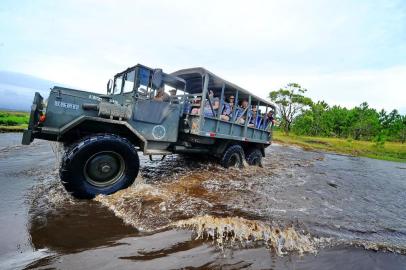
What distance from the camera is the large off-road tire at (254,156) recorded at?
9389 mm

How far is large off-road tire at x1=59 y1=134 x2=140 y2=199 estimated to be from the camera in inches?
170

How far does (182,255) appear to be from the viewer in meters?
2.90

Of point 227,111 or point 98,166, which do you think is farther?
point 227,111

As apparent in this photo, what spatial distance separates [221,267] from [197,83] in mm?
6822

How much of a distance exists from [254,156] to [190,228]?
6242mm

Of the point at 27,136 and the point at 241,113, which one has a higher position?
the point at 241,113

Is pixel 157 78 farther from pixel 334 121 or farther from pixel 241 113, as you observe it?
pixel 334 121

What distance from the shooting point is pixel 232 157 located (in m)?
8.43

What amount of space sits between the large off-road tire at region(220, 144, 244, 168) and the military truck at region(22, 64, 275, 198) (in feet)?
0.10

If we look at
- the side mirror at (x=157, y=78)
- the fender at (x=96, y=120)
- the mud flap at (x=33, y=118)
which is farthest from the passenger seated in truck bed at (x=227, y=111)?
the mud flap at (x=33, y=118)

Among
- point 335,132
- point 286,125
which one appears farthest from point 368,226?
point 335,132

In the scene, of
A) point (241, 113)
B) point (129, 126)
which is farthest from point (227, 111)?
point (129, 126)

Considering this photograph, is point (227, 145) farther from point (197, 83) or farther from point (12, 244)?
point (12, 244)

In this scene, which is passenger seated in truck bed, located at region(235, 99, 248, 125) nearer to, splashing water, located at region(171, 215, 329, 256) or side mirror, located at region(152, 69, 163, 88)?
side mirror, located at region(152, 69, 163, 88)
